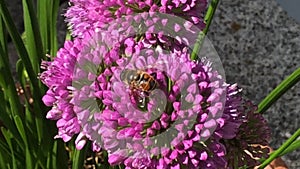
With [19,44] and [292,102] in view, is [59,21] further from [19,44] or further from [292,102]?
[19,44]

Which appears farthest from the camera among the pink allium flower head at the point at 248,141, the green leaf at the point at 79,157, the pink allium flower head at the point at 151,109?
the green leaf at the point at 79,157

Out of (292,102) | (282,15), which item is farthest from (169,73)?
(282,15)

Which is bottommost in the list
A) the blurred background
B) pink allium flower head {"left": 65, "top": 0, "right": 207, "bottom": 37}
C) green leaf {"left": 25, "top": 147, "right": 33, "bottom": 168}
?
the blurred background

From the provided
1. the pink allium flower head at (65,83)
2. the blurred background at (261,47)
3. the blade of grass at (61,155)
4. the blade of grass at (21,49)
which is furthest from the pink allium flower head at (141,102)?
the blurred background at (261,47)

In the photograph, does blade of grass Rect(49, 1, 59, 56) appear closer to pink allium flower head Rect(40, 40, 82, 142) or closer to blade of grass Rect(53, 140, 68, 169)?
blade of grass Rect(53, 140, 68, 169)

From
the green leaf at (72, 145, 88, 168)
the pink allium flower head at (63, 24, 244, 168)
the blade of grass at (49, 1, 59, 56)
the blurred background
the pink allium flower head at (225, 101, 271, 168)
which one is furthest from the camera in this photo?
the blurred background

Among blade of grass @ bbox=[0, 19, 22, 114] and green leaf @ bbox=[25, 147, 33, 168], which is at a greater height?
blade of grass @ bbox=[0, 19, 22, 114]

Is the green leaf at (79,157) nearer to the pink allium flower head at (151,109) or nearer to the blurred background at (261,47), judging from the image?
the pink allium flower head at (151,109)

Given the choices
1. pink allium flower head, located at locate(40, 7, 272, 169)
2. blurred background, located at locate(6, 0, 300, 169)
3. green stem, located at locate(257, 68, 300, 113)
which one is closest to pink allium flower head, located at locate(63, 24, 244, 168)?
pink allium flower head, located at locate(40, 7, 272, 169)
